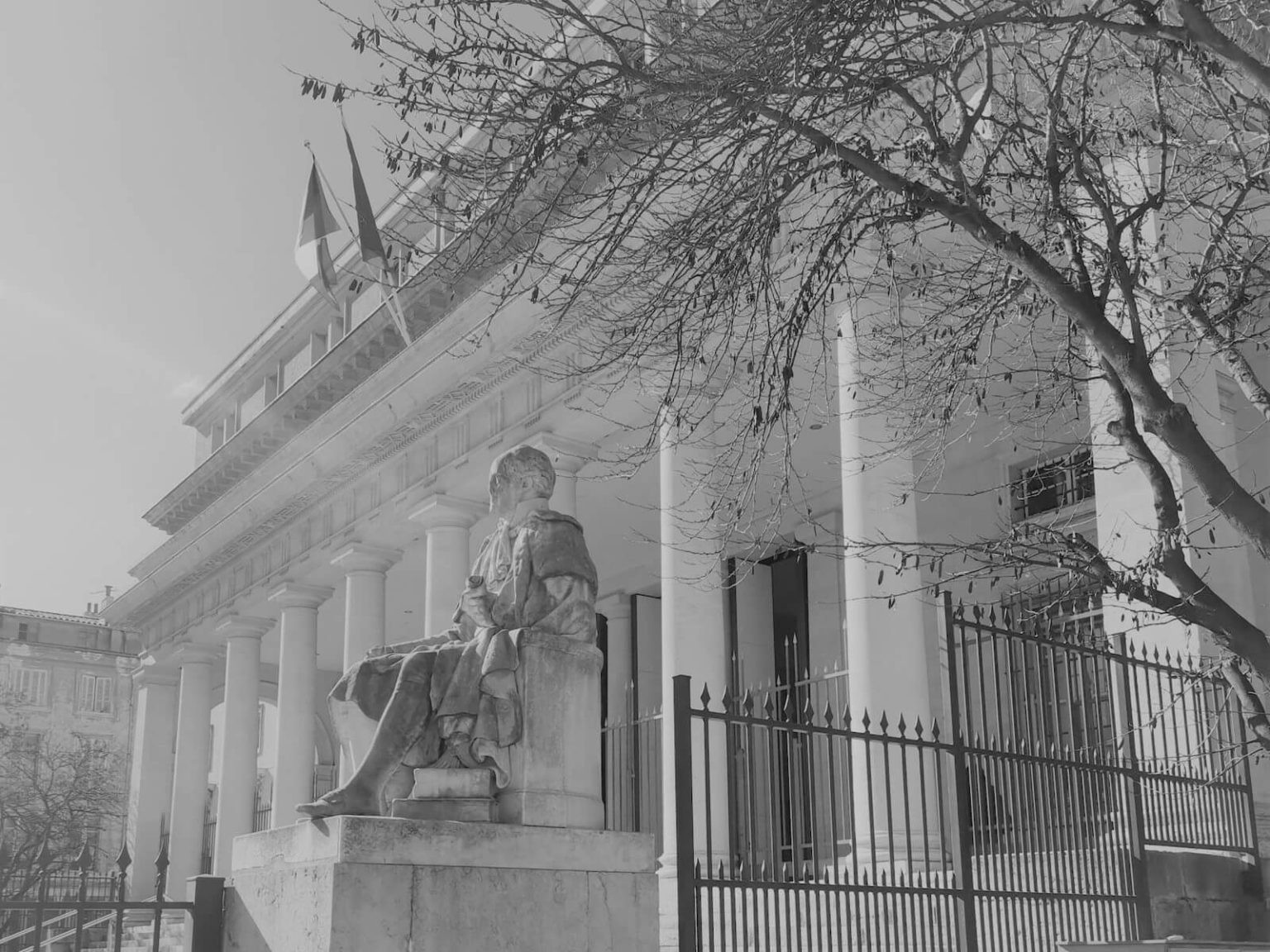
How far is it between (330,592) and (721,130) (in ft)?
66.5

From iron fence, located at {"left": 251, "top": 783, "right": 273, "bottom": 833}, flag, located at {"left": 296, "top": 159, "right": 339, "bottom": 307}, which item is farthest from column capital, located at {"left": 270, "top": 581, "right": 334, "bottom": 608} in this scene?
iron fence, located at {"left": 251, "top": 783, "right": 273, "bottom": 833}

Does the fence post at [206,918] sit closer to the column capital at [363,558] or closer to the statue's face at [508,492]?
the statue's face at [508,492]

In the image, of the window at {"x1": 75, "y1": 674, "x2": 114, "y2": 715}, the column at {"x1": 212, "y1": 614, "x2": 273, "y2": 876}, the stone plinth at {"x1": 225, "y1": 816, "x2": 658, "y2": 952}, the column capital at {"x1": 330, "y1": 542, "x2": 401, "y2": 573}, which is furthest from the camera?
the window at {"x1": 75, "y1": 674, "x2": 114, "y2": 715}

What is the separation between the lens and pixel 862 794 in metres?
13.2

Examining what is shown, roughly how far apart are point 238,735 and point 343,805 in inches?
797

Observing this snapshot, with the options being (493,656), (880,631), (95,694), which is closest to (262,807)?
(95,694)

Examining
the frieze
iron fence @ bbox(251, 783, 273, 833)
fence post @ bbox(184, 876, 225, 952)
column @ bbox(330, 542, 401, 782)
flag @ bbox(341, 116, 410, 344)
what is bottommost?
fence post @ bbox(184, 876, 225, 952)

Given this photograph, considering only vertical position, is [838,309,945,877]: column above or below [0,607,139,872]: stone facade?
below

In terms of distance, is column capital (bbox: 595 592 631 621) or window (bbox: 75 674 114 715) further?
window (bbox: 75 674 114 715)

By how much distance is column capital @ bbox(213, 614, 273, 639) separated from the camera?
27906 mm

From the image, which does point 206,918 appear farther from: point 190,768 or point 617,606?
point 190,768

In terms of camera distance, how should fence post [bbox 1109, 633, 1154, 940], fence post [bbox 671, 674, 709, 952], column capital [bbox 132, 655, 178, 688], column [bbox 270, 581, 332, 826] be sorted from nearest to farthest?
fence post [bbox 671, 674, 709, 952] → fence post [bbox 1109, 633, 1154, 940] → column [bbox 270, 581, 332, 826] → column capital [bbox 132, 655, 178, 688]

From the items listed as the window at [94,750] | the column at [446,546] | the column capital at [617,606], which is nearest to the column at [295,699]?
the column at [446,546]

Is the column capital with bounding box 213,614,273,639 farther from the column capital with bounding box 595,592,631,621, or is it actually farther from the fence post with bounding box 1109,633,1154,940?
the fence post with bounding box 1109,633,1154,940
